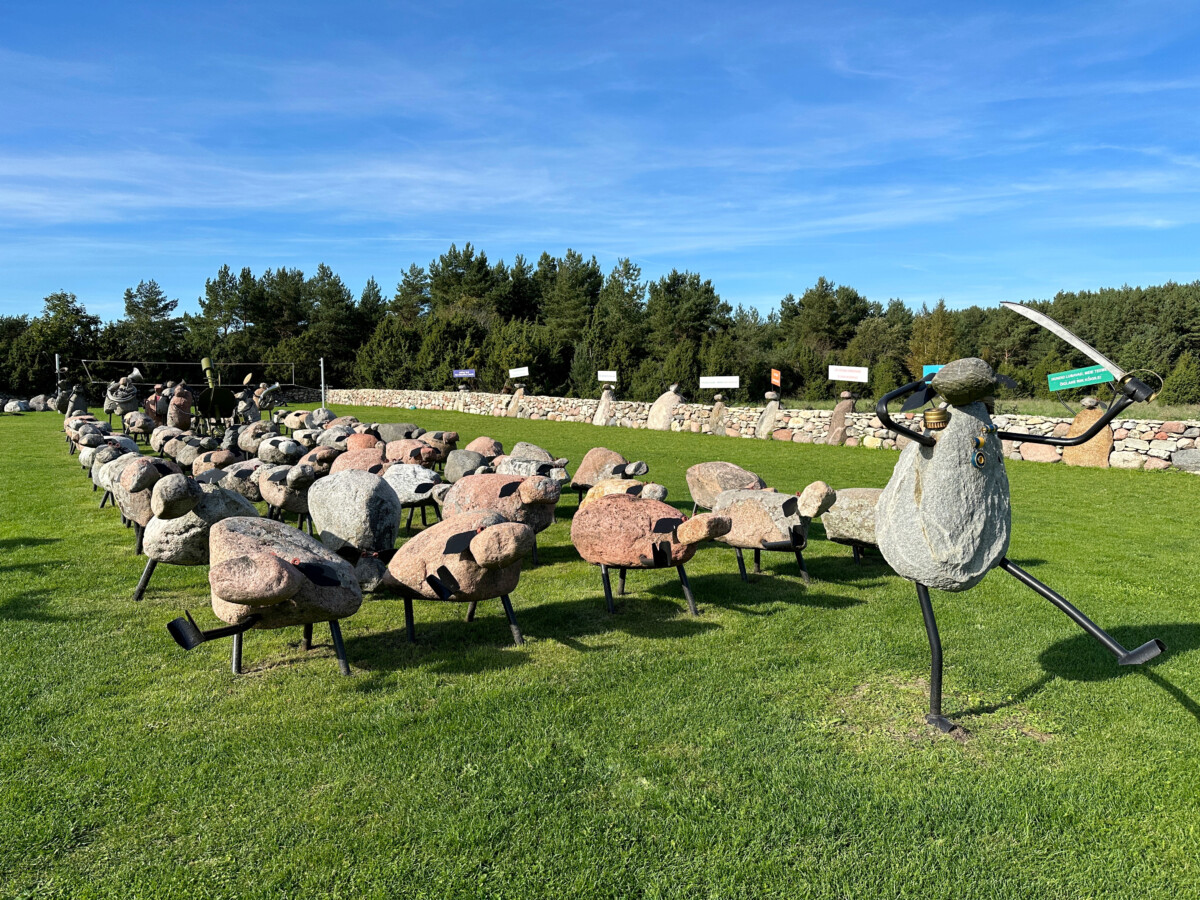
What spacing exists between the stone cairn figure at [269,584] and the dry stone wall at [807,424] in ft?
18.1

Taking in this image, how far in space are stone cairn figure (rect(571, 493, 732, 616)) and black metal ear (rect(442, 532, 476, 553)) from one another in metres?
1.21

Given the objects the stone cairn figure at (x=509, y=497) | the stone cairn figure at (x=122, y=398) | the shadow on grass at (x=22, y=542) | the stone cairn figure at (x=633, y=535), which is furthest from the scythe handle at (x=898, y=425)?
the stone cairn figure at (x=122, y=398)

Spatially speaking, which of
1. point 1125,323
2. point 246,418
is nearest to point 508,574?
point 246,418

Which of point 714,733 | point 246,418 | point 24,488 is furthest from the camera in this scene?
point 246,418

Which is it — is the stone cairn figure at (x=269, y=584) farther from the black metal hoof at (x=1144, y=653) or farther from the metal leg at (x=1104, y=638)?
the black metal hoof at (x=1144, y=653)

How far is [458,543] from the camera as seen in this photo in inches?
181

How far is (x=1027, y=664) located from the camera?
191 inches

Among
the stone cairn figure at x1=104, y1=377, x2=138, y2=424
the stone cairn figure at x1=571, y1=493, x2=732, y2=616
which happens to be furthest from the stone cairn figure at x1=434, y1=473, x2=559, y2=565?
the stone cairn figure at x1=104, y1=377, x2=138, y2=424

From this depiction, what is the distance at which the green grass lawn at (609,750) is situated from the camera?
2895 millimetres

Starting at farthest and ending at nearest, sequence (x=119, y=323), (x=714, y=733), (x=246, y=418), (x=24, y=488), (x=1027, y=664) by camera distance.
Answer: (x=119, y=323) → (x=246, y=418) → (x=24, y=488) → (x=1027, y=664) → (x=714, y=733)

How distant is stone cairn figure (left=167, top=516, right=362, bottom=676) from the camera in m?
3.70

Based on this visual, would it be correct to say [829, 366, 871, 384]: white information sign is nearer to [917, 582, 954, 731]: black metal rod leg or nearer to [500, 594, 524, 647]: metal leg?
[500, 594, 524, 647]: metal leg

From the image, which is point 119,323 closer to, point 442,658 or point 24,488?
point 24,488

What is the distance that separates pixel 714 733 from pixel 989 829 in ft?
4.30
